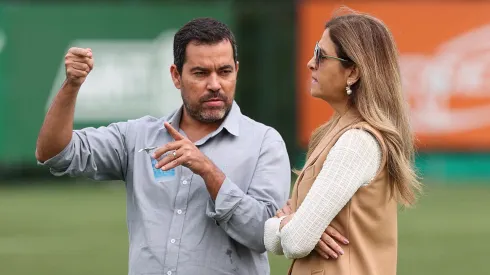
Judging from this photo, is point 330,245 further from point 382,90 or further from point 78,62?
point 78,62

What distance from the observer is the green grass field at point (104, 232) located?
11594mm

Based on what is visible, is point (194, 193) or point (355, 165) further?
point (194, 193)

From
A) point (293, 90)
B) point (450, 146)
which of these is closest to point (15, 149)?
point (293, 90)

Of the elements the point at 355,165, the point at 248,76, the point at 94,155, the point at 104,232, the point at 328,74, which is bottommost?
the point at 104,232

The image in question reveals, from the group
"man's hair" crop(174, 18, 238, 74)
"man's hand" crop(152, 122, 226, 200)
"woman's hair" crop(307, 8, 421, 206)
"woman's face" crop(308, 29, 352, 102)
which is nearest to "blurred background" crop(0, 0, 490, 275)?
"man's hair" crop(174, 18, 238, 74)

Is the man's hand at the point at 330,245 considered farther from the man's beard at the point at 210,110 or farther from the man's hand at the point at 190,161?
the man's beard at the point at 210,110

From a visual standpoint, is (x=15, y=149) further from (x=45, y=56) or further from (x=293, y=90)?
(x=293, y=90)

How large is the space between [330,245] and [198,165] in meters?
0.62

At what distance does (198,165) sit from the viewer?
4.39 m

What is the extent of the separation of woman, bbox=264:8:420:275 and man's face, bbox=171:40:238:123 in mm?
473

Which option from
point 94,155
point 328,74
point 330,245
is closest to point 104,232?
point 94,155

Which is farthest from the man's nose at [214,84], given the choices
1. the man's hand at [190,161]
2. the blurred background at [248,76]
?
the blurred background at [248,76]

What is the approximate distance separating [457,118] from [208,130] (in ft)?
57.5

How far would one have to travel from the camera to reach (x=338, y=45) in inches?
168
